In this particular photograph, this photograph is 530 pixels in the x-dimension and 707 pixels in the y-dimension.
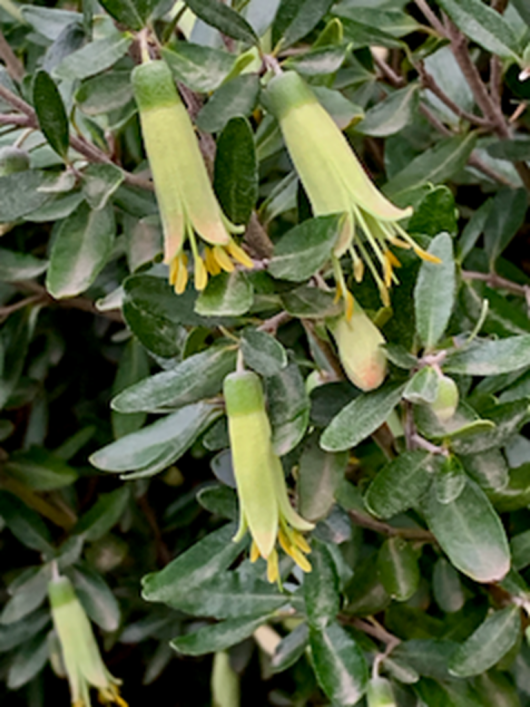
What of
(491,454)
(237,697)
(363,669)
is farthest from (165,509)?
(491,454)

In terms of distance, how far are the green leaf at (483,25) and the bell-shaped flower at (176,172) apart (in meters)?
0.27

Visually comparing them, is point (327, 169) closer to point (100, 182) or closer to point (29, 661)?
point (100, 182)

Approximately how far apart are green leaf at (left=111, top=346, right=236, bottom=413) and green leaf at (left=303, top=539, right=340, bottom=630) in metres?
0.21

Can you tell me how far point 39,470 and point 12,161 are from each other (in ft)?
1.94

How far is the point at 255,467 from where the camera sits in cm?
50

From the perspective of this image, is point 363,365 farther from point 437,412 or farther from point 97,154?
point 97,154

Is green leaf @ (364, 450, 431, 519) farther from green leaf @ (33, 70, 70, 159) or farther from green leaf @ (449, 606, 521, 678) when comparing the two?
green leaf @ (33, 70, 70, 159)

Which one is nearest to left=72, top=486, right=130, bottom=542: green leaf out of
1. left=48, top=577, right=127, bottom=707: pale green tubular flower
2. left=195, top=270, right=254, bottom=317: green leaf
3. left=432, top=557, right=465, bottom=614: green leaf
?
left=48, top=577, right=127, bottom=707: pale green tubular flower

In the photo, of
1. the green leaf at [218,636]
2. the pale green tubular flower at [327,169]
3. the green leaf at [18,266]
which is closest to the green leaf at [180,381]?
the pale green tubular flower at [327,169]

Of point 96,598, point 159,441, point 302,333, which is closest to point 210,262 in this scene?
point 159,441

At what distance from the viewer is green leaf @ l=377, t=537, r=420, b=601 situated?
692mm

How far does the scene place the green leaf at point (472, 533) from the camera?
55 centimetres

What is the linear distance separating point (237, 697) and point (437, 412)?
0.71m

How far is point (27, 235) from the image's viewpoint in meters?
1.12
